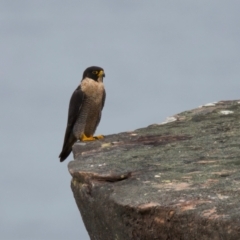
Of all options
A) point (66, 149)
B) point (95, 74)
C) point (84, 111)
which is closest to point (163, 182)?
point (84, 111)

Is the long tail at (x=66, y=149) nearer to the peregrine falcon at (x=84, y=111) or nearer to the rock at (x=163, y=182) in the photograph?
the peregrine falcon at (x=84, y=111)

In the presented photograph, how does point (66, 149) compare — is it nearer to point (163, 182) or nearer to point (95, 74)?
point (95, 74)

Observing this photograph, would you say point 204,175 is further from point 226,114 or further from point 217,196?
point 226,114

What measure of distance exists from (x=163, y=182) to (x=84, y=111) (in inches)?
217

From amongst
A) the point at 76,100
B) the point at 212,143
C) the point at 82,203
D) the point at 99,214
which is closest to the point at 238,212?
the point at 99,214

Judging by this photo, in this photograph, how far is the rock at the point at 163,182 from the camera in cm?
367

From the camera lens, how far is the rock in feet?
12.0

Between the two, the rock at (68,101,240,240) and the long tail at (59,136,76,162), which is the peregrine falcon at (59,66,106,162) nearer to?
the long tail at (59,136,76,162)

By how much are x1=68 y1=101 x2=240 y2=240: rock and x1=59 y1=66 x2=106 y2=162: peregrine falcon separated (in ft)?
11.7

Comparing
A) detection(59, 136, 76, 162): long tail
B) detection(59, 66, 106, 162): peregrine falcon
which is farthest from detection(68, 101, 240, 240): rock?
detection(59, 136, 76, 162): long tail

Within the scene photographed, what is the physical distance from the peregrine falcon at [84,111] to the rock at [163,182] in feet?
11.7

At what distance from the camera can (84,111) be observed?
9.76 meters

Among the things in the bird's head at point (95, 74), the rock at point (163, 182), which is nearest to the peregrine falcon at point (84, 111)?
the bird's head at point (95, 74)

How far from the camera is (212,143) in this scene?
5320mm
